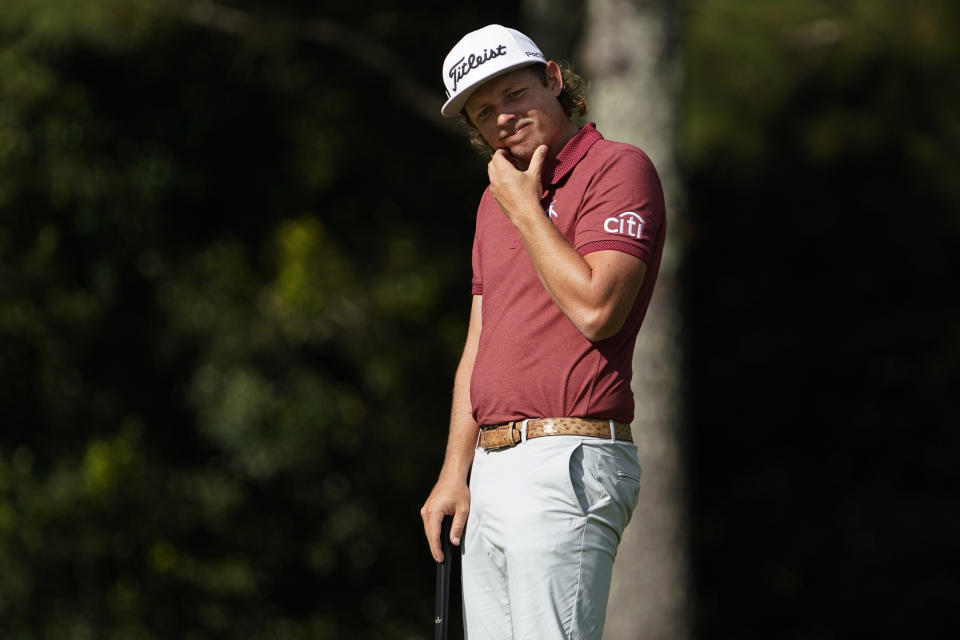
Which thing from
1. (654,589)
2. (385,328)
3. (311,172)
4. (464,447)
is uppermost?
(311,172)

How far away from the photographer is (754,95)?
22.4ft

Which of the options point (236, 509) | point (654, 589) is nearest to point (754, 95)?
point (654, 589)

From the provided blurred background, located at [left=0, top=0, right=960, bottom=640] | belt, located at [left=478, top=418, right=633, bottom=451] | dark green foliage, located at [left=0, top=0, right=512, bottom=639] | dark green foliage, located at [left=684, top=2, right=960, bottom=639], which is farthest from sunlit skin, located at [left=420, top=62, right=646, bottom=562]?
dark green foliage, located at [left=684, top=2, right=960, bottom=639]

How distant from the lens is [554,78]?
256 cm

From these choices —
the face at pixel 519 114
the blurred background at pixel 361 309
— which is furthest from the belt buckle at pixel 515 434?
the blurred background at pixel 361 309

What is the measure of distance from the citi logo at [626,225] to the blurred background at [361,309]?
4114mm

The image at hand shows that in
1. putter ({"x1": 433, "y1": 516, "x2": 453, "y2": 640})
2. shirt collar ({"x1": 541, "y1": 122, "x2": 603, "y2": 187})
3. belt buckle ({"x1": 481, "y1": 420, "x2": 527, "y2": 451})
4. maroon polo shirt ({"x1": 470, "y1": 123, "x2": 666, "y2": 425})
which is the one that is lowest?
putter ({"x1": 433, "y1": 516, "x2": 453, "y2": 640})

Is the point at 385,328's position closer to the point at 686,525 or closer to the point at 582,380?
the point at 686,525

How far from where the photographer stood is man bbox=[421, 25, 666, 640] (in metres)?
2.29

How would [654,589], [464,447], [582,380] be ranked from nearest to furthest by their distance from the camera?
[582,380]
[464,447]
[654,589]

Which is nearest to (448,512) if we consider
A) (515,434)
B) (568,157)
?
(515,434)

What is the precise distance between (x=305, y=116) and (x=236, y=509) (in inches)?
83.4

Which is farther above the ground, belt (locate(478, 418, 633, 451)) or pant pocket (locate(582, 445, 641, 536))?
belt (locate(478, 418, 633, 451))

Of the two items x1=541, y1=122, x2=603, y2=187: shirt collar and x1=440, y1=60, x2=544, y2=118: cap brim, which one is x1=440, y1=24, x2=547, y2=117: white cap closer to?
x1=440, y1=60, x2=544, y2=118: cap brim
